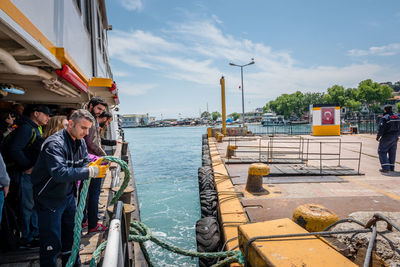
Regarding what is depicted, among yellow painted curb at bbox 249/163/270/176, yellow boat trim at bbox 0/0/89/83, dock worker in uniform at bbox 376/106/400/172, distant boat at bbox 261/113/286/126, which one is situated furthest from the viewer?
distant boat at bbox 261/113/286/126

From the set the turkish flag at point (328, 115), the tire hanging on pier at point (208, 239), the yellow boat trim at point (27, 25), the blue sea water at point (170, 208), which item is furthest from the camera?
the turkish flag at point (328, 115)

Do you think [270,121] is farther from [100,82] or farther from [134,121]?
[134,121]

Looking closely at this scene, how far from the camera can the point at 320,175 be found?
742 centimetres

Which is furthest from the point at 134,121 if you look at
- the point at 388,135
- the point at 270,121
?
the point at 388,135

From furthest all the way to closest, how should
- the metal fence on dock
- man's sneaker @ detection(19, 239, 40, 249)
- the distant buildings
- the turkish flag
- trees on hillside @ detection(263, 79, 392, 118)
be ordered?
the distant buildings → trees on hillside @ detection(263, 79, 392, 118) → the turkish flag → the metal fence on dock → man's sneaker @ detection(19, 239, 40, 249)

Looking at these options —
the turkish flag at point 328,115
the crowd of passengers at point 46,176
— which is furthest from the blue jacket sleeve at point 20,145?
the turkish flag at point 328,115

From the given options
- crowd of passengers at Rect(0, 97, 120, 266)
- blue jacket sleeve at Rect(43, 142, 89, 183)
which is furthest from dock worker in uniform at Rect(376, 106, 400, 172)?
blue jacket sleeve at Rect(43, 142, 89, 183)

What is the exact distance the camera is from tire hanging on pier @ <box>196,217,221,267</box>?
409cm

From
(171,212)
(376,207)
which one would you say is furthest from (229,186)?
(171,212)

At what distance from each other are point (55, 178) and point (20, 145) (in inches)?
45.1

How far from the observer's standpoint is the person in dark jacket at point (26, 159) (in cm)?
282

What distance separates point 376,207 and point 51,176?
6018 millimetres

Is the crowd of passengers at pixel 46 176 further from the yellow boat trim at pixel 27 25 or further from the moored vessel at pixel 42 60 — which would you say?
the yellow boat trim at pixel 27 25

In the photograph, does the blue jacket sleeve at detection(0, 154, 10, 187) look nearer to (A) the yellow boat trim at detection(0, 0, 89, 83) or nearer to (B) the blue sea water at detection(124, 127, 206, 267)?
(A) the yellow boat trim at detection(0, 0, 89, 83)
